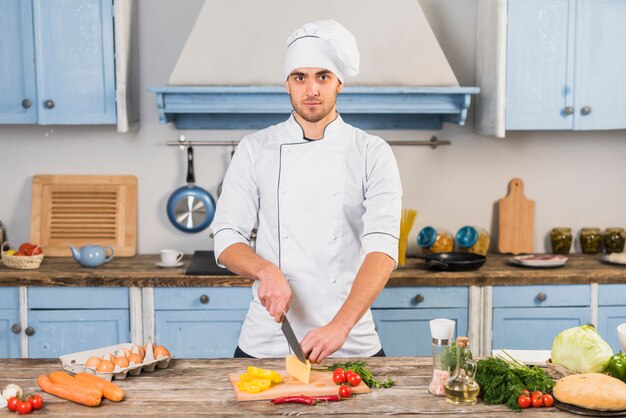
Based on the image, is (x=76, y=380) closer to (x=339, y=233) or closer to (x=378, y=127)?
(x=339, y=233)

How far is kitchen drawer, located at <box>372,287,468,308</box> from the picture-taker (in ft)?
13.3

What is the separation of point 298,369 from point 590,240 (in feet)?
9.19

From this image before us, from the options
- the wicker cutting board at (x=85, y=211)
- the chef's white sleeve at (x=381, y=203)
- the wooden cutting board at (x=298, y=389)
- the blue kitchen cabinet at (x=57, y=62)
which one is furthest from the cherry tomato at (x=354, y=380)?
the wicker cutting board at (x=85, y=211)

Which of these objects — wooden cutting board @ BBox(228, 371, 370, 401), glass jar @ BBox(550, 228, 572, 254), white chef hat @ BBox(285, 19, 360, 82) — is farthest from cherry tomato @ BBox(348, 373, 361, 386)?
glass jar @ BBox(550, 228, 572, 254)

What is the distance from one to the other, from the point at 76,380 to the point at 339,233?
1.04 metres

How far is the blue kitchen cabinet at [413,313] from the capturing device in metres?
4.05

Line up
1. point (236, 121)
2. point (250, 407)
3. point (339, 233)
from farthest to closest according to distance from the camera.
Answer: point (236, 121) < point (339, 233) < point (250, 407)

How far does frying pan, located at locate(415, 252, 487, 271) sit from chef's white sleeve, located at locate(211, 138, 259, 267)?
139cm

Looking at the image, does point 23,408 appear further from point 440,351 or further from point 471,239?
point 471,239

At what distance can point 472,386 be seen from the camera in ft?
7.21

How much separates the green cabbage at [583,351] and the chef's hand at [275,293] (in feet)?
2.58

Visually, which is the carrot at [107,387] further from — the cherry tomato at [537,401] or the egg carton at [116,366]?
the cherry tomato at [537,401]

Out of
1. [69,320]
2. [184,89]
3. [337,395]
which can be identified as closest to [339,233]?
[337,395]

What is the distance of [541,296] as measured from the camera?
13.4 ft
